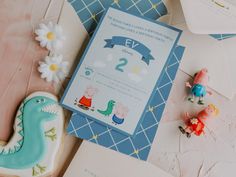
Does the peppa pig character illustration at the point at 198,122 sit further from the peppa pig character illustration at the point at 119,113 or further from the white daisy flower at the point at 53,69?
the white daisy flower at the point at 53,69

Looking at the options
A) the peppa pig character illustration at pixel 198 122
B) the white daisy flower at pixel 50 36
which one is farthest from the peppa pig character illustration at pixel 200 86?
the white daisy flower at pixel 50 36

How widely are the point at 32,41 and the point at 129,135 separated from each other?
0.24 m

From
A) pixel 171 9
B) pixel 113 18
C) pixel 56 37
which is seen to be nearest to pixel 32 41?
pixel 56 37

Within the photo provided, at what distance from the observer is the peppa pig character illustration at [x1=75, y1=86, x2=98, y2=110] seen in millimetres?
659

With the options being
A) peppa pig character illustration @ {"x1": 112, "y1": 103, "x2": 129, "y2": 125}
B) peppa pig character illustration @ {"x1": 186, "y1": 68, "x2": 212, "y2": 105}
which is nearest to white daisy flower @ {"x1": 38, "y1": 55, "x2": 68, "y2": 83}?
peppa pig character illustration @ {"x1": 112, "y1": 103, "x2": 129, "y2": 125}

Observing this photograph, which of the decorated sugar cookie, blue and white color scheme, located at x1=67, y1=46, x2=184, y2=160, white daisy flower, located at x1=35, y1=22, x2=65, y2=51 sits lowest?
the decorated sugar cookie

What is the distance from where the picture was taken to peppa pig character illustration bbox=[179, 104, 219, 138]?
0.65 metres

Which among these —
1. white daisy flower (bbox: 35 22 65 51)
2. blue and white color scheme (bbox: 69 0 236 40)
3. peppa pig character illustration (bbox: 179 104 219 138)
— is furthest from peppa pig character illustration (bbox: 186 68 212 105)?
white daisy flower (bbox: 35 22 65 51)

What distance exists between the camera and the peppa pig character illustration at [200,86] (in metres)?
0.66

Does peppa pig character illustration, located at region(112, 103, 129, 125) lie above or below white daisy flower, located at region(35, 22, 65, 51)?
below

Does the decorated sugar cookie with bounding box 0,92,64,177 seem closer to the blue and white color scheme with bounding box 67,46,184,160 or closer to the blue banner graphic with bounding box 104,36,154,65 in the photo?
the blue and white color scheme with bounding box 67,46,184,160

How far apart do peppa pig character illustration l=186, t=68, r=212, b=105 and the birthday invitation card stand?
6 cm

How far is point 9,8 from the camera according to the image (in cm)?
72

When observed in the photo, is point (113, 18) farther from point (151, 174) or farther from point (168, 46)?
point (151, 174)
